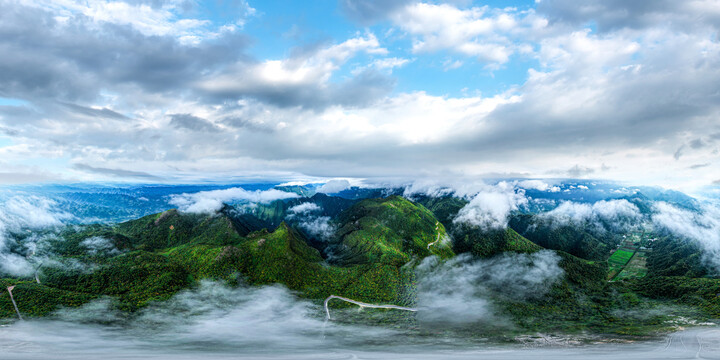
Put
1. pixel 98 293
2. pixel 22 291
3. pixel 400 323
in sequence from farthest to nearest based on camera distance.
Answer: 1. pixel 98 293
2. pixel 400 323
3. pixel 22 291

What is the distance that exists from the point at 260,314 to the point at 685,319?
837 feet

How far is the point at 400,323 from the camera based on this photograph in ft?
546

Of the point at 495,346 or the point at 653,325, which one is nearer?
the point at 495,346

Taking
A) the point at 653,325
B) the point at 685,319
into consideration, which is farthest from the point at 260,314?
the point at 685,319

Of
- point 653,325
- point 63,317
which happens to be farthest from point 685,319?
point 63,317

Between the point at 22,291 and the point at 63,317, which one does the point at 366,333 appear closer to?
the point at 63,317

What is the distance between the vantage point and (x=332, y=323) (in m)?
162

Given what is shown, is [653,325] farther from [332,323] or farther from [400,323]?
[332,323]

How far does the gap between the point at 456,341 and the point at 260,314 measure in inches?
4469

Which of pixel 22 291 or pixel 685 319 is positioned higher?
pixel 22 291

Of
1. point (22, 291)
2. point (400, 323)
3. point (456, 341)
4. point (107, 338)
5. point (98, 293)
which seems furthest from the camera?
point (98, 293)

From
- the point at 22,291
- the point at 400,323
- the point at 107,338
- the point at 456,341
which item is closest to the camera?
the point at 107,338

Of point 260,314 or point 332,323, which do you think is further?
point 260,314

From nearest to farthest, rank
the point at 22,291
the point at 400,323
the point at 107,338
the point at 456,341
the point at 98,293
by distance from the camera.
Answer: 1. the point at 107,338
2. the point at 456,341
3. the point at 22,291
4. the point at 400,323
5. the point at 98,293
